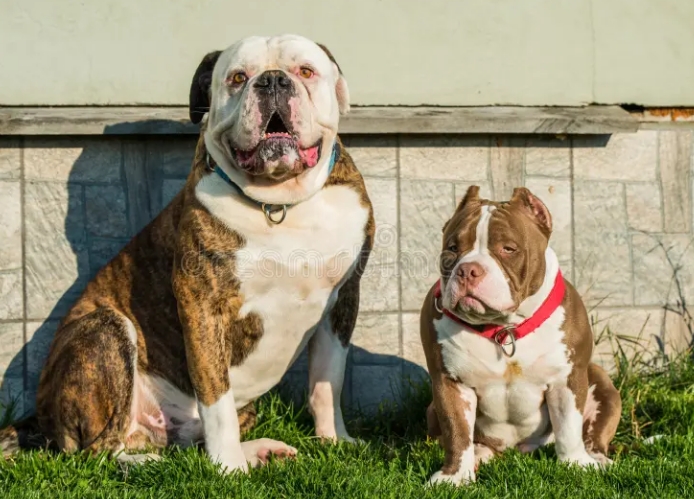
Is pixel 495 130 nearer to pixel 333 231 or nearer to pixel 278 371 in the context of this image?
pixel 333 231

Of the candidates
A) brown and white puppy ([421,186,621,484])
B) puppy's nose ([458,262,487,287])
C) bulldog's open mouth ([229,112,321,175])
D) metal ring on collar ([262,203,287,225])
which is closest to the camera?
puppy's nose ([458,262,487,287])

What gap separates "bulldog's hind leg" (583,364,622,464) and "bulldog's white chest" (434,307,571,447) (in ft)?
1.15

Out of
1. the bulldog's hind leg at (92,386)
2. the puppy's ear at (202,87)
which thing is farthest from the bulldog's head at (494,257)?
the bulldog's hind leg at (92,386)

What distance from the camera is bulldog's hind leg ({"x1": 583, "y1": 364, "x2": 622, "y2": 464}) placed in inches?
172

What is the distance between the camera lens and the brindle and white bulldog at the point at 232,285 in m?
4.23

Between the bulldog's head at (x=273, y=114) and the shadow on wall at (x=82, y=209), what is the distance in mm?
1085

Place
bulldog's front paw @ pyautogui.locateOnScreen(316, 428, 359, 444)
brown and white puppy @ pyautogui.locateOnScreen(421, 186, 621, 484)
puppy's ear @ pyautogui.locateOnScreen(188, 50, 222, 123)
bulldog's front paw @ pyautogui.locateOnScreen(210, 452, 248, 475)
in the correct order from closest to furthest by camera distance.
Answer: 1. brown and white puppy @ pyautogui.locateOnScreen(421, 186, 621, 484)
2. bulldog's front paw @ pyautogui.locateOnScreen(210, 452, 248, 475)
3. puppy's ear @ pyautogui.locateOnScreen(188, 50, 222, 123)
4. bulldog's front paw @ pyautogui.locateOnScreen(316, 428, 359, 444)

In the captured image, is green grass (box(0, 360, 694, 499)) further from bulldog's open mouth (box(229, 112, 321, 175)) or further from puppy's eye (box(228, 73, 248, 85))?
puppy's eye (box(228, 73, 248, 85))

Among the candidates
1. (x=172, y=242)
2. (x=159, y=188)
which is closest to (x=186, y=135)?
(x=159, y=188)

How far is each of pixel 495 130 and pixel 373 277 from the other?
1.11m

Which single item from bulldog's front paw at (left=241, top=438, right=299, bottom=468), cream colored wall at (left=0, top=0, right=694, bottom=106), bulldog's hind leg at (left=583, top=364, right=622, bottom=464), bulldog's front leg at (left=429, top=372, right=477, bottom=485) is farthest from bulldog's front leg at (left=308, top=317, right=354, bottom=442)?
cream colored wall at (left=0, top=0, right=694, bottom=106)

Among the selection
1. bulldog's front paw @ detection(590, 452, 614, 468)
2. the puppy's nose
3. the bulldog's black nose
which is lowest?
bulldog's front paw @ detection(590, 452, 614, 468)

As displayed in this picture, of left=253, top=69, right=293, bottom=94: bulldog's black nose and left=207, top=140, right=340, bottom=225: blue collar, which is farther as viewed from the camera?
left=207, top=140, right=340, bottom=225: blue collar

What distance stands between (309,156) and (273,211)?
331mm
